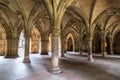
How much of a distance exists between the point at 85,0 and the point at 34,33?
1515 cm

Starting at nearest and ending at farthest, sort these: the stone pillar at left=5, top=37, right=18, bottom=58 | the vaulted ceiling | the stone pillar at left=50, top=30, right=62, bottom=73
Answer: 1. the stone pillar at left=50, top=30, right=62, bottom=73
2. the vaulted ceiling
3. the stone pillar at left=5, top=37, right=18, bottom=58

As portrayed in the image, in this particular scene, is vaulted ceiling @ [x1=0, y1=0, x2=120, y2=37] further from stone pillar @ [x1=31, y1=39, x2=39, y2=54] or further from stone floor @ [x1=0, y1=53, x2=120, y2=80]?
stone pillar @ [x1=31, y1=39, x2=39, y2=54]

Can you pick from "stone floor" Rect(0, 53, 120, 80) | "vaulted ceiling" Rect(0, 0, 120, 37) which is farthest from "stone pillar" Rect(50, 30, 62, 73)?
"vaulted ceiling" Rect(0, 0, 120, 37)

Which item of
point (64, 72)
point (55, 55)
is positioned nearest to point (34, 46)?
point (55, 55)

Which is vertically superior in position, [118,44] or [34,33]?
[34,33]

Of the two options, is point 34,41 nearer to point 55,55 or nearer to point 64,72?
point 55,55

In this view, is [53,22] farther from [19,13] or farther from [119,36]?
[119,36]

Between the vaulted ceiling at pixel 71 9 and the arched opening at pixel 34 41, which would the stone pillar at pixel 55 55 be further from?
the arched opening at pixel 34 41

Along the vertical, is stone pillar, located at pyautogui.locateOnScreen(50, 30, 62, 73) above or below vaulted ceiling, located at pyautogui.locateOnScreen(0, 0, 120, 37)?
below

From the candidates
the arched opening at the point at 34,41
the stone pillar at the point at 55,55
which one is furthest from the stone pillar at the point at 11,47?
the stone pillar at the point at 55,55

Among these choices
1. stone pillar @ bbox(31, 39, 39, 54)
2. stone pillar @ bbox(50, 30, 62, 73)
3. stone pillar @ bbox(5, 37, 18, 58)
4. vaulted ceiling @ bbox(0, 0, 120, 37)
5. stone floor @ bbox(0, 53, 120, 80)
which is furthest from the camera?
stone pillar @ bbox(31, 39, 39, 54)

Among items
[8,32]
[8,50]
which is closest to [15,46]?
[8,50]

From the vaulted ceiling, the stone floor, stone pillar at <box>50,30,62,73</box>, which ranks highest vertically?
the vaulted ceiling

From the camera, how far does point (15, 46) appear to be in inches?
620
